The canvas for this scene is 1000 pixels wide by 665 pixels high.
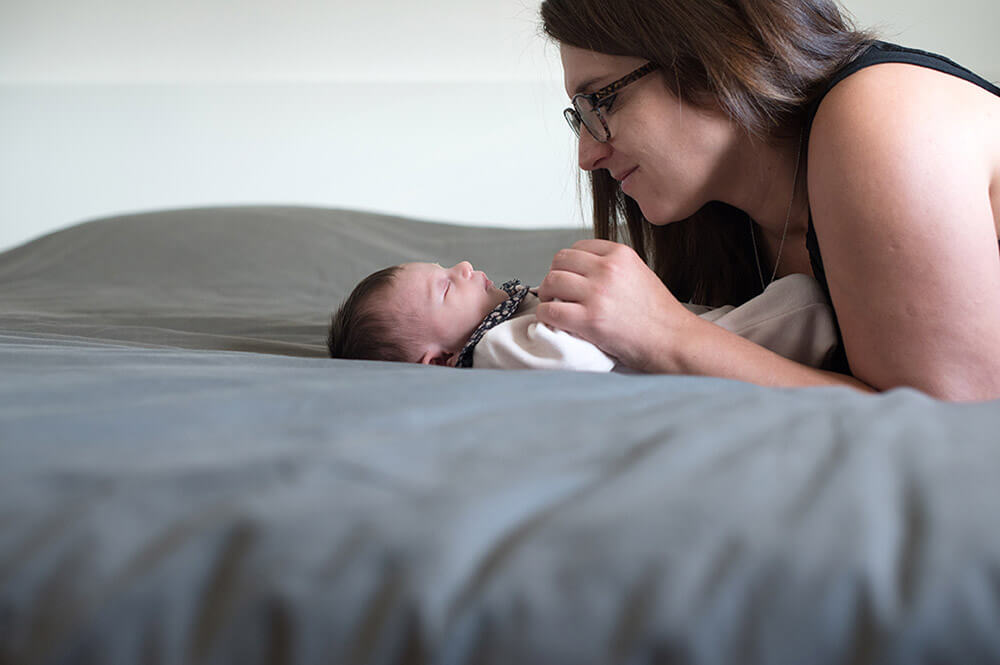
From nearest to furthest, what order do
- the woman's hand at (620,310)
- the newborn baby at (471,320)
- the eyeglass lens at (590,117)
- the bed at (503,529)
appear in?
the bed at (503,529) → the woman's hand at (620,310) → the newborn baby at (471,320) → the eyeglass lens at (590,117)

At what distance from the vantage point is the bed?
413 millimetres

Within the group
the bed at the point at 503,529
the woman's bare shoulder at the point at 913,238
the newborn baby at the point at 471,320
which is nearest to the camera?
the bed at the point at 503,529

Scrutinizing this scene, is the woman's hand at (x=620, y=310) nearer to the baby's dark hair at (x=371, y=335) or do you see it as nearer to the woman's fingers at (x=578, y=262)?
the woman's fingers at (x=578, y=262)

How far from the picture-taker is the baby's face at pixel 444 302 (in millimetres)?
1304

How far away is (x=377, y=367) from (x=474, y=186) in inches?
96.3

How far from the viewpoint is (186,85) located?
314 cm

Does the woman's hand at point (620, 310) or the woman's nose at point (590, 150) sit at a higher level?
the woman's nose at point (590, 150)

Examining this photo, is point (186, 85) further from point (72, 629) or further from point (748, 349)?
point (72, 629)

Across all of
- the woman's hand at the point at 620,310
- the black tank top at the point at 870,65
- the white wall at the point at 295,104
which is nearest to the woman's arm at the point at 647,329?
the woman's hand at the point at 620,310

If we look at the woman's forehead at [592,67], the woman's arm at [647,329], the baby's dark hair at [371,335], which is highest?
the woman's forehead at [592,67]

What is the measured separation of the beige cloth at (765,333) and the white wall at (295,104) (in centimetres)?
198

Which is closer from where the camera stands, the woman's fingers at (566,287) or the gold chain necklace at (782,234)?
the woman's fingers at (566,287)

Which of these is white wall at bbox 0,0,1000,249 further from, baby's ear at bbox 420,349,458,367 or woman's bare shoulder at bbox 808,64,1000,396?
woman's bare shoulder at bbox 808,64,1000,396

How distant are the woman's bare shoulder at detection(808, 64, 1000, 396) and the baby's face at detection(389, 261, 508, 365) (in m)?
0.57
